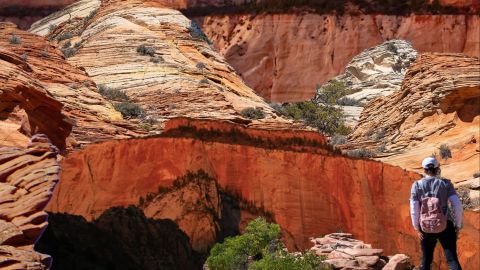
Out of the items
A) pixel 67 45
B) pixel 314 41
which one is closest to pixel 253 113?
pixel 67 45

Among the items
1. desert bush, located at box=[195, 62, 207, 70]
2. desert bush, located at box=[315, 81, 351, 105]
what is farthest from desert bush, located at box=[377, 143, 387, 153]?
desert bush, located at box=[315, 81, 351, 105]

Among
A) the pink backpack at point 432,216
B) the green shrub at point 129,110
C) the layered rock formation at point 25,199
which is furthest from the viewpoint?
the green shrub at point 129,110

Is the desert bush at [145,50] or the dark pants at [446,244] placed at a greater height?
the desert bush at [145,50]

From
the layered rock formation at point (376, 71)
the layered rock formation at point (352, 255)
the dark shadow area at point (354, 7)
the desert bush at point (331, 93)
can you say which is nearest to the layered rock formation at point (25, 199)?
the layered rock formation at point (352, 255)

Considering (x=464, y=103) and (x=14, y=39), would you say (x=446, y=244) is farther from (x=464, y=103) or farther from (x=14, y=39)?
(x=464, y=103)

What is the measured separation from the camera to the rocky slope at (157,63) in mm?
36719

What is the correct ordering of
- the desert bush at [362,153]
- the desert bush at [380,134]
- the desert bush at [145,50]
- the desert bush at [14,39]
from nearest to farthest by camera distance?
the desert bush at [14,39] < the desert bush at [362,153] < the desert bush at [145,50] < the desert bush at [380,134]

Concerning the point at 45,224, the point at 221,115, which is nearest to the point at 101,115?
the point at 221,115

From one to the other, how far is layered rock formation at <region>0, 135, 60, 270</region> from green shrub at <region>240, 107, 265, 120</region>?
1852 cm

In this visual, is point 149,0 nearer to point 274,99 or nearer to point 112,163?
point 274,99

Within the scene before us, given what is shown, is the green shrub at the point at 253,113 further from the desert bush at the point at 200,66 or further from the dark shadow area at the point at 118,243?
the dark shadow area at the point at 118,243

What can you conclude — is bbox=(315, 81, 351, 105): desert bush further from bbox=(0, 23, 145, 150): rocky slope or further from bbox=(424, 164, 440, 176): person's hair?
bbox=(424, 164, 440, 176): person's hair

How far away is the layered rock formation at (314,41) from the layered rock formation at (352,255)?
4240 centimetres

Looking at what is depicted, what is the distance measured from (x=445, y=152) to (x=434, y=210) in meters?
27.8
